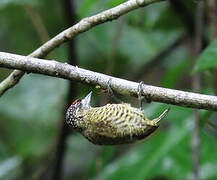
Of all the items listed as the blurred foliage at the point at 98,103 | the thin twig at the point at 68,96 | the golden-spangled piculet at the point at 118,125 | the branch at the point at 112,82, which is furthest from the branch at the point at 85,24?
the thin twig at the point at 68,96

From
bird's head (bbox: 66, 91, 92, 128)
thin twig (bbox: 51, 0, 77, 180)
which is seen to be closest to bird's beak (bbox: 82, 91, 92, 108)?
bird's head (bbox: 66, 91, 92, 128)

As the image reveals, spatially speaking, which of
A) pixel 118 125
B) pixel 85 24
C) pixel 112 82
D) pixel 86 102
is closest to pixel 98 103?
pixel 86 102

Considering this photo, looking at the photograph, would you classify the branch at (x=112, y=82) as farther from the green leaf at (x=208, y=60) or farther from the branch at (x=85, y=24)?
the green leaf at (x=208, y=60)

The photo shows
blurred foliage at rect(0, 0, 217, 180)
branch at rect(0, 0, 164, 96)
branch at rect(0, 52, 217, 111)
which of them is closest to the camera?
branch at rect(0, 52, 217, 111)

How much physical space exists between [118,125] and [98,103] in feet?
6.89

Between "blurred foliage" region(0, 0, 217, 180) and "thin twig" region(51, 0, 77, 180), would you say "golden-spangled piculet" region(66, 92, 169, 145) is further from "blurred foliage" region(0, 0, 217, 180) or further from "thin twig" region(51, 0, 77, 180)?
"thin twig" region(51, 0, 77, 180)

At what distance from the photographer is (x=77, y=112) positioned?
113 inches

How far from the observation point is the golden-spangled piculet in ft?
7.97

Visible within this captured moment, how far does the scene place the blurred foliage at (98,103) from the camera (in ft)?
12.2

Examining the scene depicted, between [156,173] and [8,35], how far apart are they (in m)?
3.07

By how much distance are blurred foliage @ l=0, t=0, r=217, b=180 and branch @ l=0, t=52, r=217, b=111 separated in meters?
1.50

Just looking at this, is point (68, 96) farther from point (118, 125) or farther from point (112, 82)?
point (112, 82)

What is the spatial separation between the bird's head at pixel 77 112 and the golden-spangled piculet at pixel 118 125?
0.38 ft

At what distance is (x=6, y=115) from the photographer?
5125 millimetres
